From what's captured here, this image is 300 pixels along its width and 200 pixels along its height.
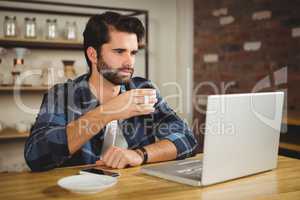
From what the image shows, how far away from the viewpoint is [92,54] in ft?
6.53

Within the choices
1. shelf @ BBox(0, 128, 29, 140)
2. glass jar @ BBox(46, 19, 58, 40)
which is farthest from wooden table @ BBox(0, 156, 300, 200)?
glass jar @ BBox(46, 19, 58, 40)

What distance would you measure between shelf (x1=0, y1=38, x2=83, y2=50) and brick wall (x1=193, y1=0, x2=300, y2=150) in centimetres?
137

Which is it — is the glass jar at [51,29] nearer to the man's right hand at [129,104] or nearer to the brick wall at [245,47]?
the brick wall at [245,47]

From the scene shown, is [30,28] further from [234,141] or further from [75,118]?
[234,141]

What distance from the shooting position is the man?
5.01ft

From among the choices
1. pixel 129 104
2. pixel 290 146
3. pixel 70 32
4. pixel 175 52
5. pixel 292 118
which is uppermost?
pixel 70 32

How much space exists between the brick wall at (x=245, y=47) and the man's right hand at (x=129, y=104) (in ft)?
6.88

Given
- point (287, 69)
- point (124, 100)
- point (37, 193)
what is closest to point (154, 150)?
point (124, 100)

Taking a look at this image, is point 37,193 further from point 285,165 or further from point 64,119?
point 285,165

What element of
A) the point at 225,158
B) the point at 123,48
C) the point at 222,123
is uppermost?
the point at 123,48

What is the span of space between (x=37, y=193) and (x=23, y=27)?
272 cm

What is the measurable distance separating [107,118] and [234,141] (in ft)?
1.73

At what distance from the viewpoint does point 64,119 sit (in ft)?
5.93

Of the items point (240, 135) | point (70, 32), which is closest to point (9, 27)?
point (70, 32)
